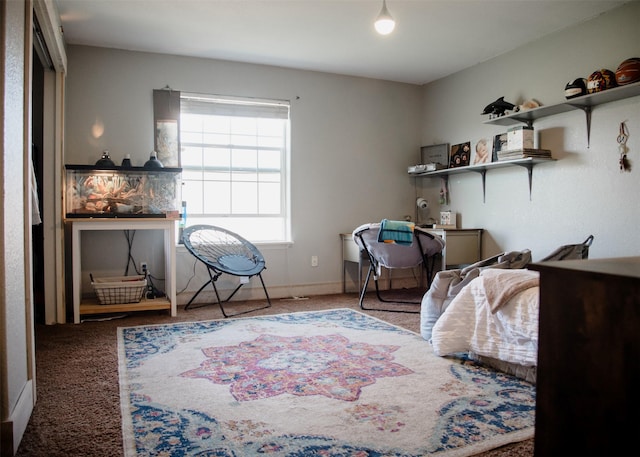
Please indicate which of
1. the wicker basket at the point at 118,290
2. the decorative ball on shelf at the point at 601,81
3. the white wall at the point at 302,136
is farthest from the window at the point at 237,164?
the decorative ball on shelf at the point at 601,81

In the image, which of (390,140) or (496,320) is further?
(390,140)

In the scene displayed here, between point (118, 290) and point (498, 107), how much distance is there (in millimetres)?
3560

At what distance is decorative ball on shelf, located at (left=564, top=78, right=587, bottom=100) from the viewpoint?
131 inches

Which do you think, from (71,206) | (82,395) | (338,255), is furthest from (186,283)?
(82,395)

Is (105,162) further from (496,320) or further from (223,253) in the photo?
(496,320)

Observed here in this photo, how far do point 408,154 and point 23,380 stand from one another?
174 inches

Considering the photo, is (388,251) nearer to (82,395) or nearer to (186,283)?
(186,283)

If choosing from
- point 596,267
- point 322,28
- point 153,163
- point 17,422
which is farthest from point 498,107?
point 17,422

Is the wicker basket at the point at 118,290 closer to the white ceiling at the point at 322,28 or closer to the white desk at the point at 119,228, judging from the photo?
the white desk at the point at 119,228

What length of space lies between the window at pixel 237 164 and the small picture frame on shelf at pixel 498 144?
2.02 meters

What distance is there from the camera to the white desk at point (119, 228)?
349cm

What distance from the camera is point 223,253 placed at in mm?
4211

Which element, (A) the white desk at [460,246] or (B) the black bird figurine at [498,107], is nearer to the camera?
(B) the black bird figurine at [498,107]

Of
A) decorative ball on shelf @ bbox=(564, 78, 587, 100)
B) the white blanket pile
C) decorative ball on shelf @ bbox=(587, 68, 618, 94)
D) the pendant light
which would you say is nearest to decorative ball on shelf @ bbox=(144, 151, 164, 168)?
the pendant light
